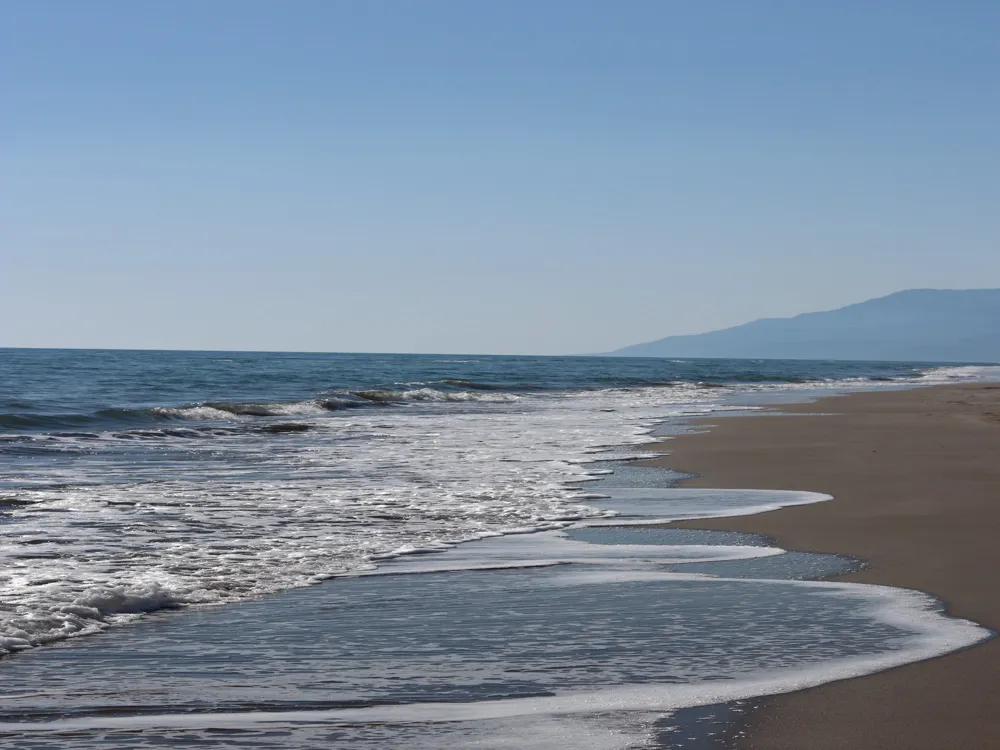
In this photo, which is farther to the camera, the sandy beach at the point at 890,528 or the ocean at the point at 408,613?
the ocean at the point at 408,613

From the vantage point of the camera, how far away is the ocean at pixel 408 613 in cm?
331

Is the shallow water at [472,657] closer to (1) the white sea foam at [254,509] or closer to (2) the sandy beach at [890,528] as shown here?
(2) the sandy beach at [890,528]

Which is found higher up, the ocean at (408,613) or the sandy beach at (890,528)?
the sandy beach at (890,528)

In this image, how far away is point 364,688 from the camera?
3.62 meters

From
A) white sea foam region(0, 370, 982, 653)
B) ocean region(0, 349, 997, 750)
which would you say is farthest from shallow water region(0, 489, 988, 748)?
white sea foam region(0, 370, 982, 653)

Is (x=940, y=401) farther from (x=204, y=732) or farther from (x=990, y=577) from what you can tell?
(x=204, y=732)

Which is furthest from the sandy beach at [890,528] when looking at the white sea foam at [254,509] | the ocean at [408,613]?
the white sea foam at [254,509]

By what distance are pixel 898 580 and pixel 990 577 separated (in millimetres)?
440

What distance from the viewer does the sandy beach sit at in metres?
3.18

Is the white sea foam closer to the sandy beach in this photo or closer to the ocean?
the ocean

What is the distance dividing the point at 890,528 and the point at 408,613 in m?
3.78

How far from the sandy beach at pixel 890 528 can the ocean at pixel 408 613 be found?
0.17 meters

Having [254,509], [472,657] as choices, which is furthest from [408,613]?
[254,509]

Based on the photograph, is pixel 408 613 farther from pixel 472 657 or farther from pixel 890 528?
pixel 890 528
